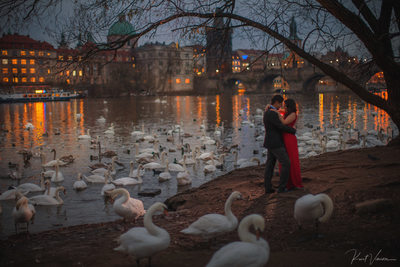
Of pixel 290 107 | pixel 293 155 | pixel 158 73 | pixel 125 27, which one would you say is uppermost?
pixel 158 73

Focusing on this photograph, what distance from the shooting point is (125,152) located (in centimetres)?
1734

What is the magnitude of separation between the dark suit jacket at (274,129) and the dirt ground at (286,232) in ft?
2.93

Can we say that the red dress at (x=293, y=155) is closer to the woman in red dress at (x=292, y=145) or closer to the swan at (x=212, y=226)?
the woman in red dress at (x=292, y=145)

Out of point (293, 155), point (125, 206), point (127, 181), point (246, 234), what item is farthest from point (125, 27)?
point (246, 234)

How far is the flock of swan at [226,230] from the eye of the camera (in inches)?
146

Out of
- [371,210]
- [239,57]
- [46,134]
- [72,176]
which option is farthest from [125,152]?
[239,57]

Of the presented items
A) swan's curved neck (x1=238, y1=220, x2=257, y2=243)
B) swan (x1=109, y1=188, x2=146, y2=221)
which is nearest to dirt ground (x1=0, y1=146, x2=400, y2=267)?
swan (x1=109, y1=188, x2=146, y2=221)

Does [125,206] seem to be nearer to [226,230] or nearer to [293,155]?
[226,230]

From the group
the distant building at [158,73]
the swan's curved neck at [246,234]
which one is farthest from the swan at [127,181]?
the distant building at [158,73]

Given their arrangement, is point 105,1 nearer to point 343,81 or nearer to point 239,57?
point 343,81

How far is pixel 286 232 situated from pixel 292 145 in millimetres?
1876

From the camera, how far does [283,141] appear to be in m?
6.78

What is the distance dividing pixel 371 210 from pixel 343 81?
377 cm

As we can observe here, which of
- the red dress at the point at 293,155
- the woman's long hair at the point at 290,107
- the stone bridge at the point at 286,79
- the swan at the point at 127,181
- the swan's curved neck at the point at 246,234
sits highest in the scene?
the stone bridge at the point at 286,79
